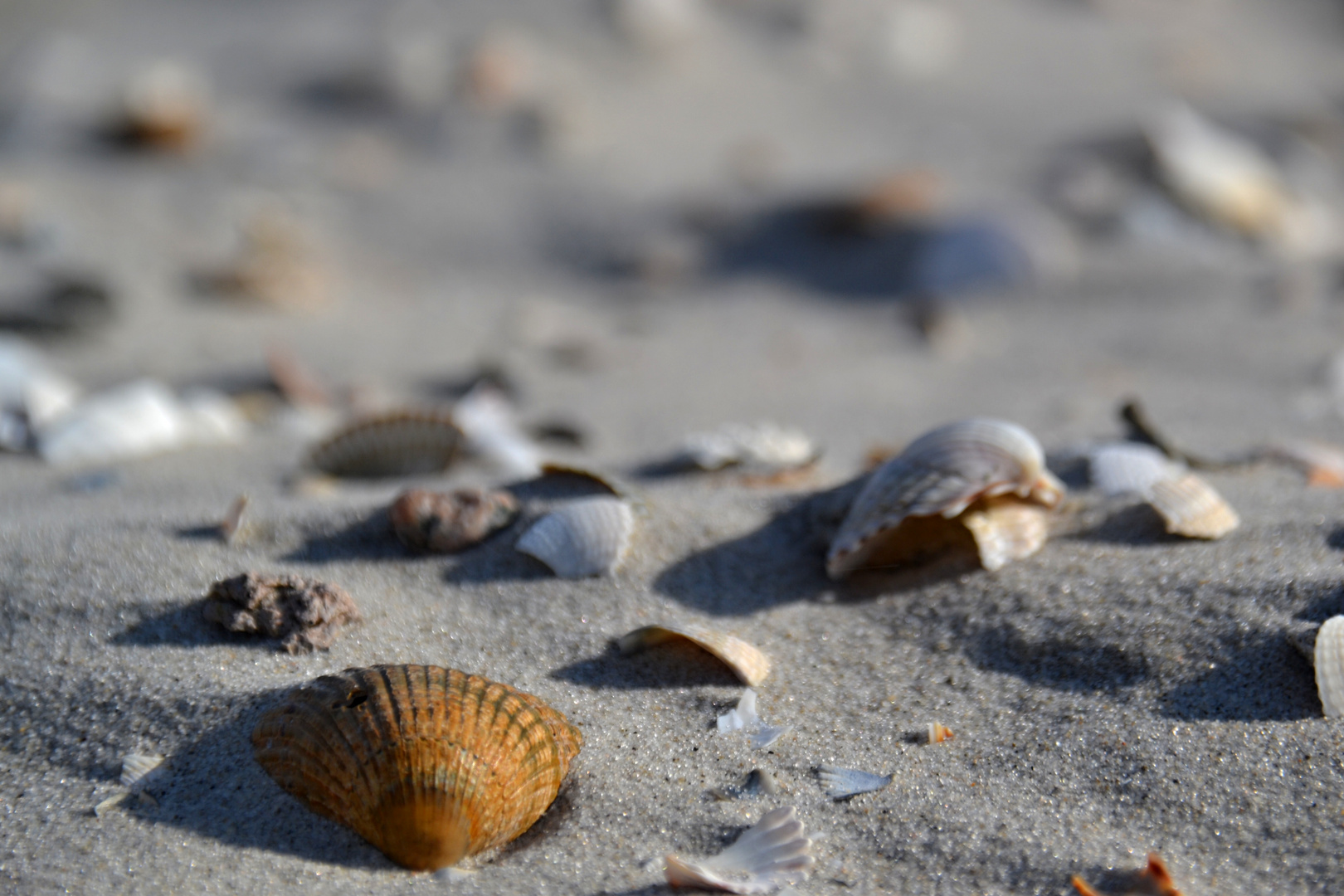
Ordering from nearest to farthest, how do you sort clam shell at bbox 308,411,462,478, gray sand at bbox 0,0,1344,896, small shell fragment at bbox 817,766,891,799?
1. gray sand at bbox 0,0,1344,896
2. small shell fragment at bbox 817,766,891,799
3. clam shell at bbox 308,411,462,478

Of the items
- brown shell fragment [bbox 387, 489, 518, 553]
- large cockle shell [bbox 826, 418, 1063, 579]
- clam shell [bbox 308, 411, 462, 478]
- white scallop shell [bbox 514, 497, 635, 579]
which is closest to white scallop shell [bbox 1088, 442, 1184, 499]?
large cockle shell [bbox 826, 418, 1063, 579]

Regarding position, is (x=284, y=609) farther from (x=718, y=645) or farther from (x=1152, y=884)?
(x=1152, y=884)

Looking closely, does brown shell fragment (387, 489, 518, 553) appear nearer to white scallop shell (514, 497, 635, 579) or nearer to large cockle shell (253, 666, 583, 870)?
white scallop shell (514, 497, 635, 579)

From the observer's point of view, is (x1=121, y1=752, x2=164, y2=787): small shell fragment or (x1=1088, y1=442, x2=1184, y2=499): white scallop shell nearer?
(x1=121, y1=752, x2=164, y2=787): small shell fragment

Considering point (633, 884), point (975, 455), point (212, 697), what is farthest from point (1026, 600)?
point (212, 697)

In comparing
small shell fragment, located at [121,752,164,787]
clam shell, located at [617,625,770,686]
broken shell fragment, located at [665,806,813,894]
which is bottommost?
small shell fragment, located at [121,752,164,787]

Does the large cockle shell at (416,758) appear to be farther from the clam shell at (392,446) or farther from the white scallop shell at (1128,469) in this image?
the white scallop shell at (1128,469)

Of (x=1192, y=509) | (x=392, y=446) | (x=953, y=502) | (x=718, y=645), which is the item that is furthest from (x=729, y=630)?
(x=392, y=446)
